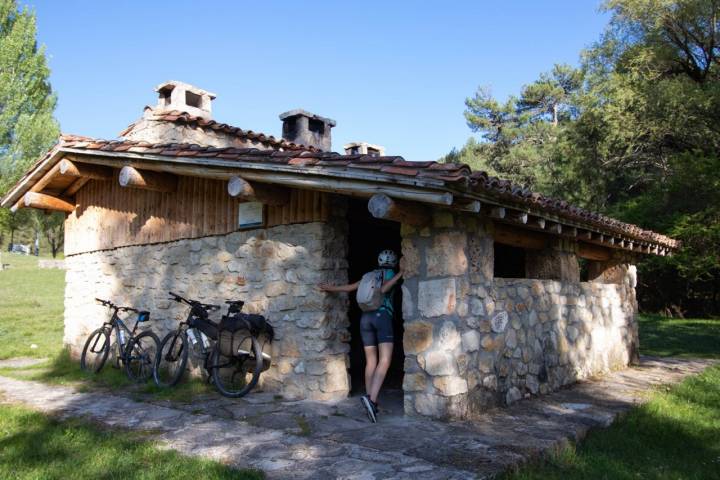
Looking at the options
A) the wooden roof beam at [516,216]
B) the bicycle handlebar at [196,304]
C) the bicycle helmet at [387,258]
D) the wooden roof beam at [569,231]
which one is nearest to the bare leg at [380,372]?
the bicycle helmet at [387,258]

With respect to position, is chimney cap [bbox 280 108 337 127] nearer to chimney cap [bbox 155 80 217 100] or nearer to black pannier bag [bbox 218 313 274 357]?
chimney cap [bbox 155 80 217 100]

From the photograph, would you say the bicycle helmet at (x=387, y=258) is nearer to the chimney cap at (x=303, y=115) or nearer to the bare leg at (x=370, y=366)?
the bare leg at (x=370, y=366)

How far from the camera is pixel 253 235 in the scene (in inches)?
256

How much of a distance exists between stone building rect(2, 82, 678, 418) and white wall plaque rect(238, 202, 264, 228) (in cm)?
2

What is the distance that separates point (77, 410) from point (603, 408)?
17.0 feet

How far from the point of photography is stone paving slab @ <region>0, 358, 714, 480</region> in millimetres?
3750

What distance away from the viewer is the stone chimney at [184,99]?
33.7 feet

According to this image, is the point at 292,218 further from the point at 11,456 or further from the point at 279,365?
the point at 11,456

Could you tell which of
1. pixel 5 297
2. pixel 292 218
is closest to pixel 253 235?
pixel 292 218

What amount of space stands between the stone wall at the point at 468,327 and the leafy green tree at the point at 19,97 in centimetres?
2080

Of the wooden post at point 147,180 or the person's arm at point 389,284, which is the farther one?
the wooden post at point 147,180

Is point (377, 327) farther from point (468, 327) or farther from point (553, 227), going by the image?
point (553, 227)

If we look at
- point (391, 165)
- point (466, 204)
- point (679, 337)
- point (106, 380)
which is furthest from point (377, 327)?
point (679, 337)

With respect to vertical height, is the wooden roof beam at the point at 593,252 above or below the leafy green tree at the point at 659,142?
below
